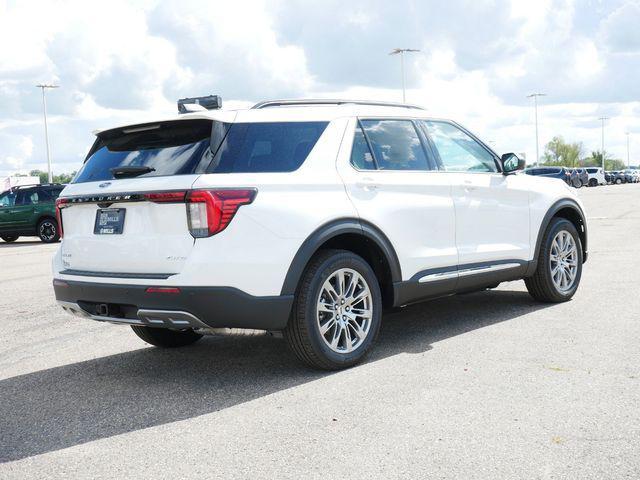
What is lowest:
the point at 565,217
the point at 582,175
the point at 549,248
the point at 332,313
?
the point at 582,175

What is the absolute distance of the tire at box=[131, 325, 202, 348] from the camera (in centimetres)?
614

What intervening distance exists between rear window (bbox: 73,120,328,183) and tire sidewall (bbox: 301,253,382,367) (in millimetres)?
687

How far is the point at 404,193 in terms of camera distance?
576cm

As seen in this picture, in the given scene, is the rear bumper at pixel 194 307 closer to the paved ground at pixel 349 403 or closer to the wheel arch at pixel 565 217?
the paved ground at pixel 349 403

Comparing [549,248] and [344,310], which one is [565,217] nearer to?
[549,248]

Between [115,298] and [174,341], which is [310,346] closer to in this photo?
[115,298]

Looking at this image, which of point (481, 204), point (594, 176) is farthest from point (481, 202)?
point (594, 176)

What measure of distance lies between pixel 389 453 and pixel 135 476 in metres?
1.15

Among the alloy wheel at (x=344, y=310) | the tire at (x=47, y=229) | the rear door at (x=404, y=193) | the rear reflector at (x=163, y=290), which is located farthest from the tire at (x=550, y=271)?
the tire at (x=47, y=229)

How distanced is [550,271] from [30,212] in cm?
1937

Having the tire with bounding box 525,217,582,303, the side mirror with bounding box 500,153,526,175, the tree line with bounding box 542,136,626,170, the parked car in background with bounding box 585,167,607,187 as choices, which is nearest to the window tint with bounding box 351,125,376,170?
the side mirror with bounding box 500,153,526,175

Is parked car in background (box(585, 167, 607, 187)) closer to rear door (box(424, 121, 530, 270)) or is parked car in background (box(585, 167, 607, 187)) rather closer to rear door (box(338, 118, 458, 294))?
rear door (box(424, 121, 530, 270))

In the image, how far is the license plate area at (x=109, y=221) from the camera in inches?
197

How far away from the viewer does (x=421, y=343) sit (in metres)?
6.04
